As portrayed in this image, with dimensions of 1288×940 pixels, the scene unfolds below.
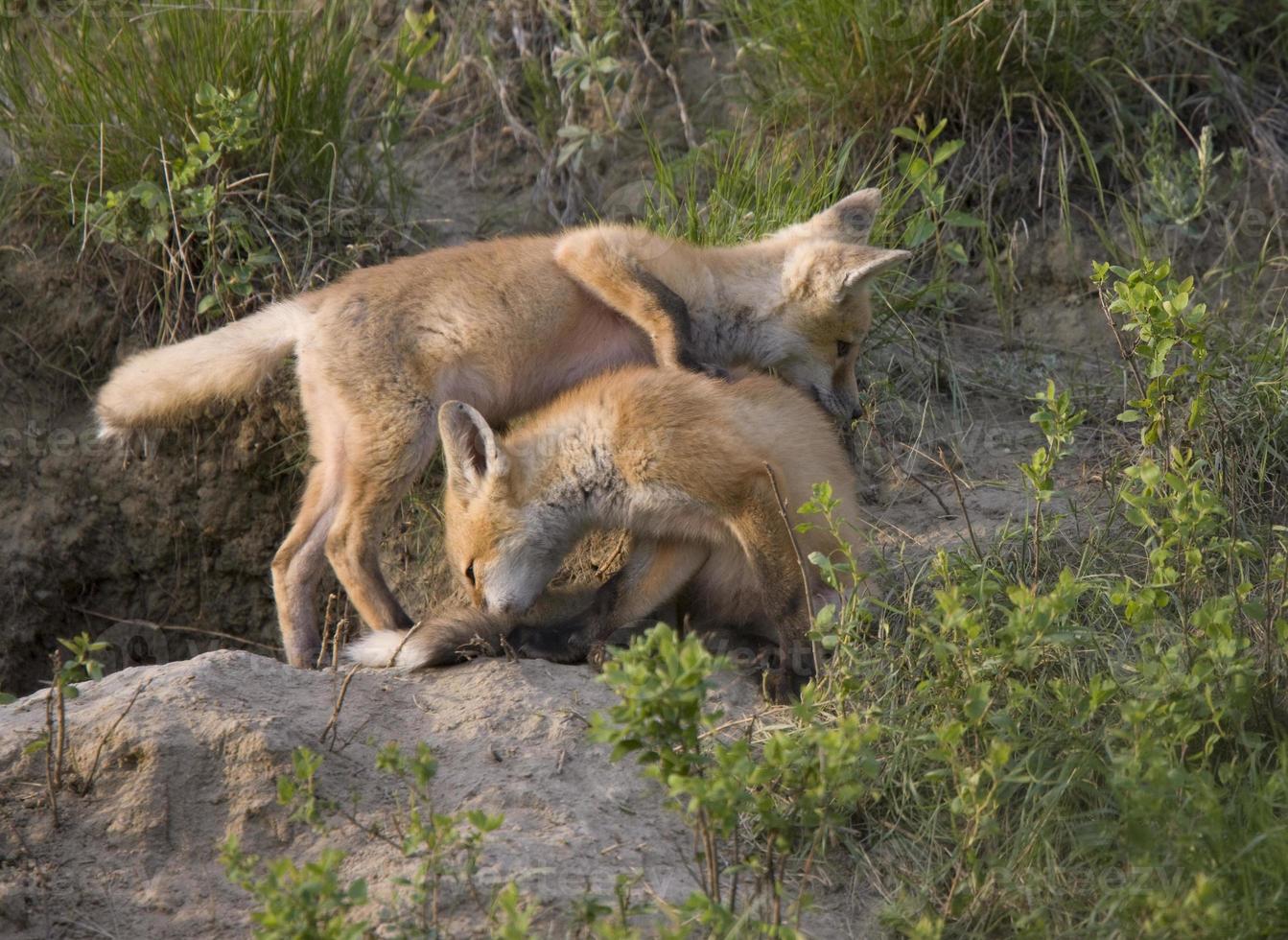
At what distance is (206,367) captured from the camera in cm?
498

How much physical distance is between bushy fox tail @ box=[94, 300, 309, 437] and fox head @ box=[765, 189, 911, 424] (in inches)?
72.7

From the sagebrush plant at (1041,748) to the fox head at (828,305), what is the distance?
1.30 metres

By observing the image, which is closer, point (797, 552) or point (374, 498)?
point (797, 552)

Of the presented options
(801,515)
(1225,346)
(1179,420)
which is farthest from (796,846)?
(1225,346)

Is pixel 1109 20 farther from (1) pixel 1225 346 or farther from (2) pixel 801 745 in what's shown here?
(2) pixel 801 745

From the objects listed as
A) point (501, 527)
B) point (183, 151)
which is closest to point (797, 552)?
point (501, 527)

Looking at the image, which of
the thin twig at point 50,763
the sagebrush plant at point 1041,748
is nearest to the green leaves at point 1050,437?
the sagebrush plant at point 1041,748

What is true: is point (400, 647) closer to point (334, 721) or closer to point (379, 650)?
point (379, 650)

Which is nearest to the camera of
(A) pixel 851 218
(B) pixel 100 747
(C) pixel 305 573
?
(B) pixel 100 747

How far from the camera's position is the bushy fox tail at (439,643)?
13.9 ft

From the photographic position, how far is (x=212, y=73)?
5641mm

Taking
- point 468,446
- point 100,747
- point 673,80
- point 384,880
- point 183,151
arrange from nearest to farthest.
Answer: point 384,880 < point 100,747 < point 468,446 < point 183,151 < point 673,80

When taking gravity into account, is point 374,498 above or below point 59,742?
below

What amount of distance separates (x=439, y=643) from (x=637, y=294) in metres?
1.46
